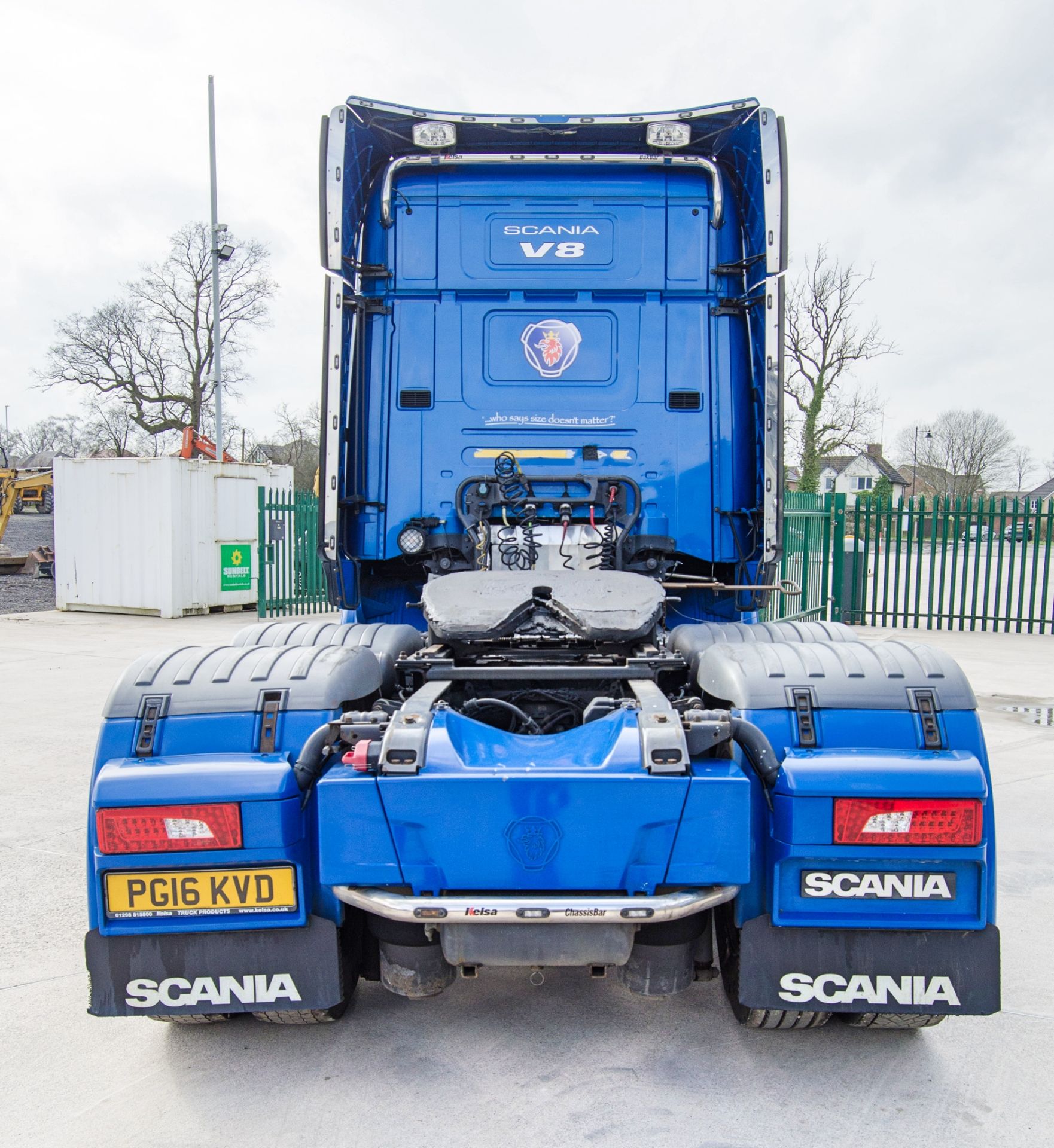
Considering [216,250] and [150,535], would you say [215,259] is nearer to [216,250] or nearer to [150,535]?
[216,250]

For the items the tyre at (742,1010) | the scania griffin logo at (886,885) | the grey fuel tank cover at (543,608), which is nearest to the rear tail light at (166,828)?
the grey fuel tank cover at (543,608)

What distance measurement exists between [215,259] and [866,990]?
21573 millimetres

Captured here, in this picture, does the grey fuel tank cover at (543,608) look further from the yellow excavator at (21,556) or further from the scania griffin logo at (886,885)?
the yellow excavator at (21,556)

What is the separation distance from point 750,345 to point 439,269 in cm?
157

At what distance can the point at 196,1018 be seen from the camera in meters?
2.86

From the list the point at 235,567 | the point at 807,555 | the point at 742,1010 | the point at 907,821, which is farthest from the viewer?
the point at 235,567

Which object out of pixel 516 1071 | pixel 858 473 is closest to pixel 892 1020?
pixel 516 1071

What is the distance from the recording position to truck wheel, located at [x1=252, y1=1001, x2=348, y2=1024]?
9.02ft

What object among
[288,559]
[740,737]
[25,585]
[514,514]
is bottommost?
[25,585]

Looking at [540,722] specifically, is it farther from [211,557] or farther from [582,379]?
[211,557]

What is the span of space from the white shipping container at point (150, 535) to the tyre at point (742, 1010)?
12767 millimetres

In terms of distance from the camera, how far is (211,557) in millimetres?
15148

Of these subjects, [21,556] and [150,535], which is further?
[21,556]

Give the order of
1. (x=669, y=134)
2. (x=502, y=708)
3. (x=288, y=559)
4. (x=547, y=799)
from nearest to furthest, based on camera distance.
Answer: (x=547, y=799) < (x=502, y=708) < (x=669, y=134) < (x=288, y=559)
